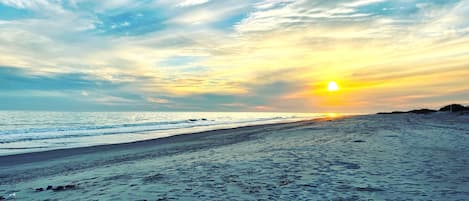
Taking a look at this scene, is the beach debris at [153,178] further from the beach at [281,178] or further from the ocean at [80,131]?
the ocean at [80,131]

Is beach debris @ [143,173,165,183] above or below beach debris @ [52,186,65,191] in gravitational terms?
above

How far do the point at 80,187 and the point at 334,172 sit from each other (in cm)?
815

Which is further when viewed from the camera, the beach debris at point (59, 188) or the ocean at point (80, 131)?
the ocean at point (80, 131)

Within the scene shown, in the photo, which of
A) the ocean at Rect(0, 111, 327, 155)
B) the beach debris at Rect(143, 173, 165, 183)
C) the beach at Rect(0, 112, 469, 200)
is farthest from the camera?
the ocean at Rect(0, 111, 327, 155)

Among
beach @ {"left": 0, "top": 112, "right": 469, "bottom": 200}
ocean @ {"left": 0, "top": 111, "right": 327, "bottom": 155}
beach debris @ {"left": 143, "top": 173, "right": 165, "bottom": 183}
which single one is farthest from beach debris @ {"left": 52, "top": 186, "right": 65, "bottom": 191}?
ocean @ {"left": 0, "top": 111, "right": 327, "bottom": 155}

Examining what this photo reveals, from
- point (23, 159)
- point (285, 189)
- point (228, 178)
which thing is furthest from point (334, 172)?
point (23, 159)

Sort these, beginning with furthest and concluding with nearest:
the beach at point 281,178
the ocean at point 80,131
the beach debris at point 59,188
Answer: the ocean at point 80,131 → the beach debris at point 59,188 → the beach at point 281,178

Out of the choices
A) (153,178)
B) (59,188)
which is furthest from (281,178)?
(59,188)

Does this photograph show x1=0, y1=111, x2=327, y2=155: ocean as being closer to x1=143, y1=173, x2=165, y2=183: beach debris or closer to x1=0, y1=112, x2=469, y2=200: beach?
x1=0, y1=112, x2=469, y2=200: beach

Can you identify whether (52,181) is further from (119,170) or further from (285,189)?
(285,189)

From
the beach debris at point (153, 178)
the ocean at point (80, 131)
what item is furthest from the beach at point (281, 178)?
the ocean at point (80, 131)

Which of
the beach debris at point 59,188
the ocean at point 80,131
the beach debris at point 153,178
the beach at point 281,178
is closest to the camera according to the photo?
the beach at point 281,178

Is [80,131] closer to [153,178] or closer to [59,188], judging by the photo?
[59,188]

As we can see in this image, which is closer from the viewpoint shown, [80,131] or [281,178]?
[281,178]
